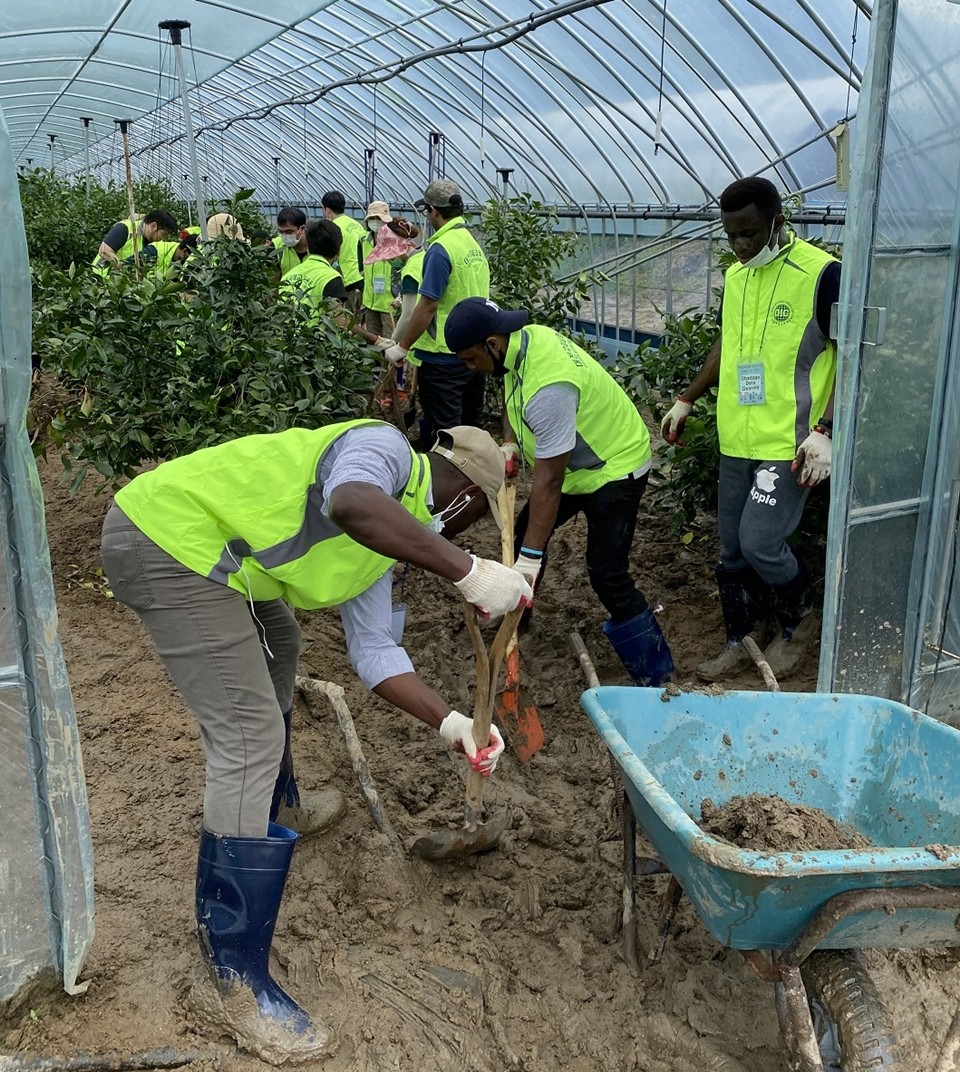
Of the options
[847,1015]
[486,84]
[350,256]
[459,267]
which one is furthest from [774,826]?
[486,84]

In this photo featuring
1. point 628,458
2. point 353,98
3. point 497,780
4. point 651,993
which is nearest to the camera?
point 651,993

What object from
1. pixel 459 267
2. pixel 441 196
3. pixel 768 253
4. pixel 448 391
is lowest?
pixel 448 391

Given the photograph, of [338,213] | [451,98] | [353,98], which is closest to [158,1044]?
[338,213]

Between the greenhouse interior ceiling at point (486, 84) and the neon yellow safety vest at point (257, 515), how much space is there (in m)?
2.65

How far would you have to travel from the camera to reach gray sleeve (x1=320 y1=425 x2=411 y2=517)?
2340 millimetres

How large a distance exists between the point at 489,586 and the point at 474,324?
4.92 ft

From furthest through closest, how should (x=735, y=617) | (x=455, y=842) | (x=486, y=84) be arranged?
(x=486, y=84), (x=735, y=617), (x=455, y=842)

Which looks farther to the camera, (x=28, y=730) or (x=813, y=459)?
(x=813, y=459)

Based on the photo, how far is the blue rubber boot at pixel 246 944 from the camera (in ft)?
7.92

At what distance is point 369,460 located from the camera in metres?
2.38

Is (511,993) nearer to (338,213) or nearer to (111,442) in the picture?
(111,442)

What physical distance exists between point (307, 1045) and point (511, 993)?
23.4 inches

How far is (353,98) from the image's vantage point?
1565 cm

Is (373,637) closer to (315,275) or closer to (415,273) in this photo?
(415,273)
